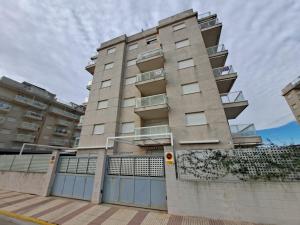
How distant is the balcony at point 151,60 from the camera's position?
14.7m

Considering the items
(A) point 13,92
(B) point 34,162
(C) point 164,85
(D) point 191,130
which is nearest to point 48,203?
(B) point 34,162

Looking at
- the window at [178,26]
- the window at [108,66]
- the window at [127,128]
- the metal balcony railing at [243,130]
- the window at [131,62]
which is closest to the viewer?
the metal balcony railing at [243,130]

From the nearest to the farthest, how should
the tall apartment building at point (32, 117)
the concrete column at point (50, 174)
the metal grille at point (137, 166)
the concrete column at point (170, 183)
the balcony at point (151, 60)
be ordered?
the concrete column at point (170, 183)
the metal grille at point (137, 166)
the concrete column at point (50, 174)
the balcony at point (151, 60)
the tall apartment building at point (32, 117)

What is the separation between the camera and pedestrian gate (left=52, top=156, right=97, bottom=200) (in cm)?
759

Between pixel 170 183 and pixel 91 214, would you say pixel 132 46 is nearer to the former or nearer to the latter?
pixel 170 183

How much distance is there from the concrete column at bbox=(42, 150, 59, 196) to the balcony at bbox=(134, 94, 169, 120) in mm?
7060

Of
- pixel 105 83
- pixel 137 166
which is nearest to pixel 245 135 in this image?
pixel 137 166

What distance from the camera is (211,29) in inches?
584

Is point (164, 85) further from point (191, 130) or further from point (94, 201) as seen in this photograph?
point (94, 201)

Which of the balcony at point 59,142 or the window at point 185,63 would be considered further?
the balcony at point 59,142

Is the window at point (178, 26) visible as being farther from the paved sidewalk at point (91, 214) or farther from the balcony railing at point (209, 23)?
the paved sidewalk at point (91, 214)

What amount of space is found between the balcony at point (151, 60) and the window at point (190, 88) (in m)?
4.26

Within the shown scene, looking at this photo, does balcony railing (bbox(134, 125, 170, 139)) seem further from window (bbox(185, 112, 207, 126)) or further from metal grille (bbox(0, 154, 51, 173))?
metal grille (bbox(0, 154, 51, 173))

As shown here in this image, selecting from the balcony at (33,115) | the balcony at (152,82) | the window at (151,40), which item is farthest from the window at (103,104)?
the balcony at (33,115)
